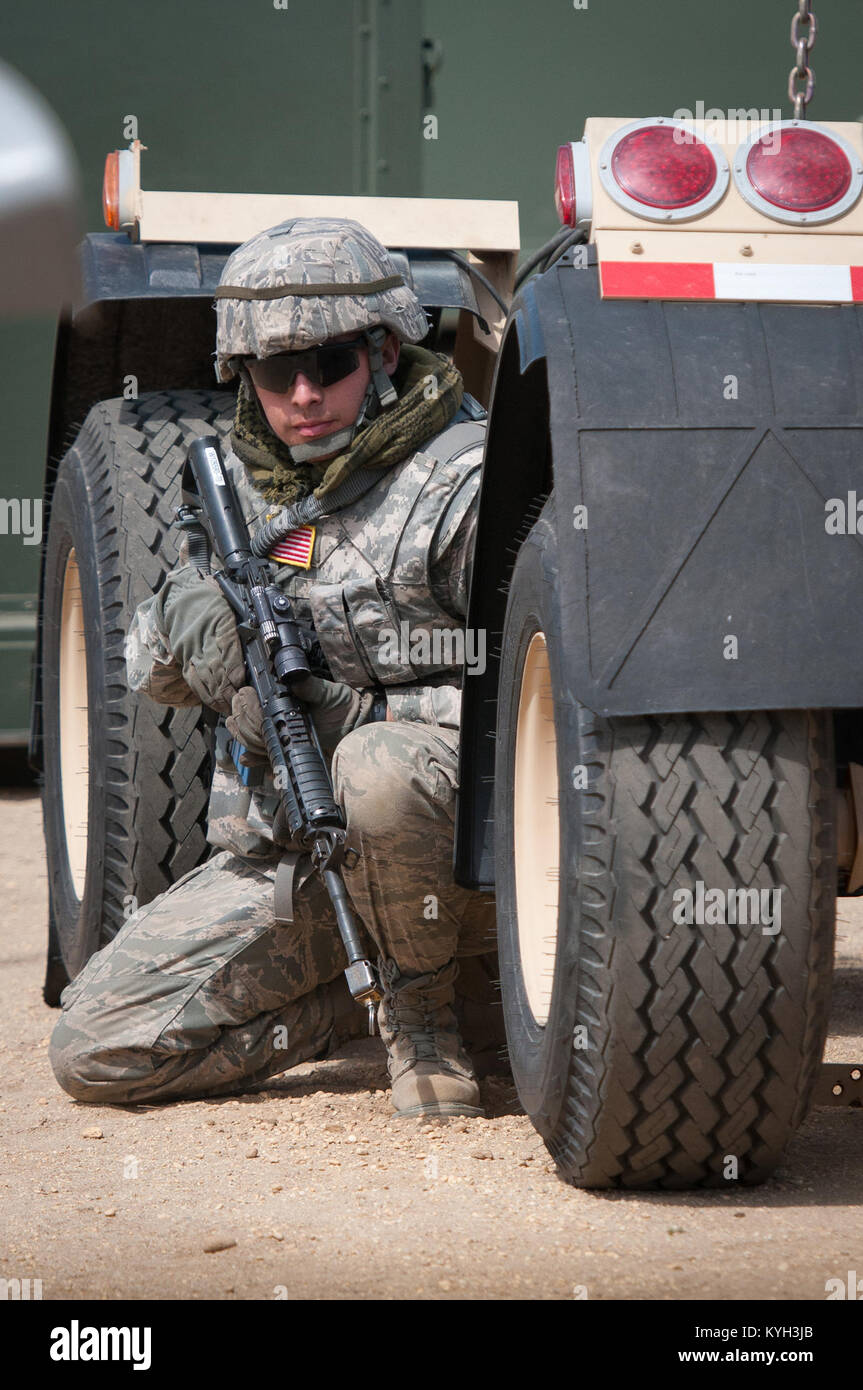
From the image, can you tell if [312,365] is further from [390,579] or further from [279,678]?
[279,678]

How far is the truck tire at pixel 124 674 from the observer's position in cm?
345

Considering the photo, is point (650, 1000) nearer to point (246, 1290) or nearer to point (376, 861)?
point (246, 1290)

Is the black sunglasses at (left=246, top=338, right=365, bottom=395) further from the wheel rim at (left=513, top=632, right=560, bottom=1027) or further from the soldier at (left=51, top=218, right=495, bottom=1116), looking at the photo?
the wheel rim at (left=513, top=632, right=560, bottom=1027)

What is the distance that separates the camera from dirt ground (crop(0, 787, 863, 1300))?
1.97 meters

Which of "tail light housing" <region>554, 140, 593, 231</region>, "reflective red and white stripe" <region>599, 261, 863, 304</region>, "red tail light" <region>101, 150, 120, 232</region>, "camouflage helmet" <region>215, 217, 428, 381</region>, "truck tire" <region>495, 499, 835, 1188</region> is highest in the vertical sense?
"red tail light" <region>101, 150, 120, 232</region>

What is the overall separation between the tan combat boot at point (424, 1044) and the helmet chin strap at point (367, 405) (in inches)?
36.9

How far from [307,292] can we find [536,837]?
1.16m

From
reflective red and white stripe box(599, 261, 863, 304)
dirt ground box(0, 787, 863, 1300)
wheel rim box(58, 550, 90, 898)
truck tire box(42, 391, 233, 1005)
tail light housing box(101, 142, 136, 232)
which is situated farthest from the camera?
wheel rim box(58, 550, 90, 898)

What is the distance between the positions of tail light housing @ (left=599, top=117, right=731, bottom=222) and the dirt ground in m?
1.27

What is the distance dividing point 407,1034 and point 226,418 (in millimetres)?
1408

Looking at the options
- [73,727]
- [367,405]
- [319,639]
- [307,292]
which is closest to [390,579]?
[319,639]

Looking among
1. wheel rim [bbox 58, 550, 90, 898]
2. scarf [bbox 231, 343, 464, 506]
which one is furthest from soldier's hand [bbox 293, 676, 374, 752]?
wheel rim [bbox 58, 550, 90, 898]

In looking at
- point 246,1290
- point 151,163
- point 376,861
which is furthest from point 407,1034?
point 151,163

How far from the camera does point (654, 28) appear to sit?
16.4ft
